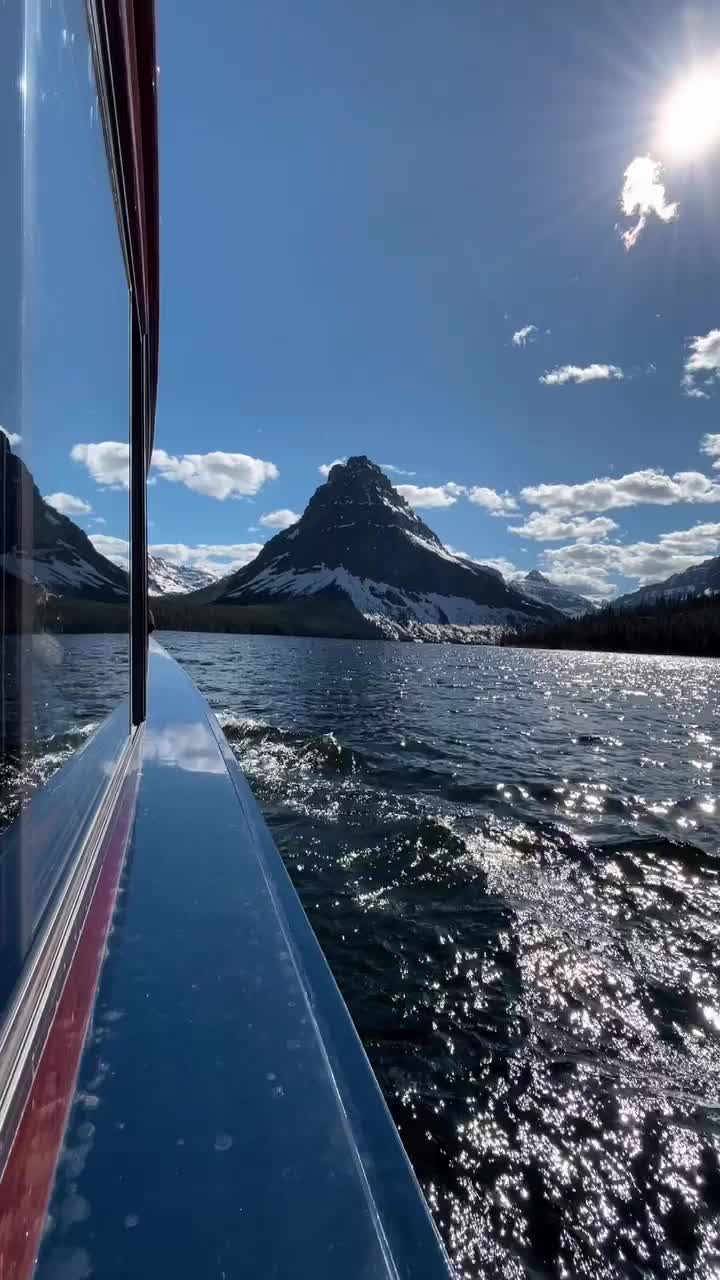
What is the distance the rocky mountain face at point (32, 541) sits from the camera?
0.95 meters

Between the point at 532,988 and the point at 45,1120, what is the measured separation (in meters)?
2.95

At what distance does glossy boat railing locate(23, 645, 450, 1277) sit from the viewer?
787 millimetres

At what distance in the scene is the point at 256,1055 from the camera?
116 cm

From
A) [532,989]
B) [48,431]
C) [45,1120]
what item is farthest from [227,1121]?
[532,989]

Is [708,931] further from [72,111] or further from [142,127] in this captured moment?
[142,127]

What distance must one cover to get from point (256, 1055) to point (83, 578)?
1.50m

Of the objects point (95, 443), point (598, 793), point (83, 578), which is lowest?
point (598, 793)

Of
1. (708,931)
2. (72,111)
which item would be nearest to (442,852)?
(708,931)

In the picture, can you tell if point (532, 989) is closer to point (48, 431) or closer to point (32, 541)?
point (32, 541)

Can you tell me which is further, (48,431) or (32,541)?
(48,431)

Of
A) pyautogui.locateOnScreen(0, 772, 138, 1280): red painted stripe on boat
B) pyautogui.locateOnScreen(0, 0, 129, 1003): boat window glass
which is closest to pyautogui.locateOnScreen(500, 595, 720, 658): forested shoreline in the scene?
pyautogui.locateOnScreen(0, 0, 129, 1003): boat window glass

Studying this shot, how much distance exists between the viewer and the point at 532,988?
317 cm

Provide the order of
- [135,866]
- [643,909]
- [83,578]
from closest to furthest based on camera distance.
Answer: [83,578] < [135,866] < [643,909]

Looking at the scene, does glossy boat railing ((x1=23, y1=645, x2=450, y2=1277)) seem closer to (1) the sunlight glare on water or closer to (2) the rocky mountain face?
(2) the rocky mountain face
